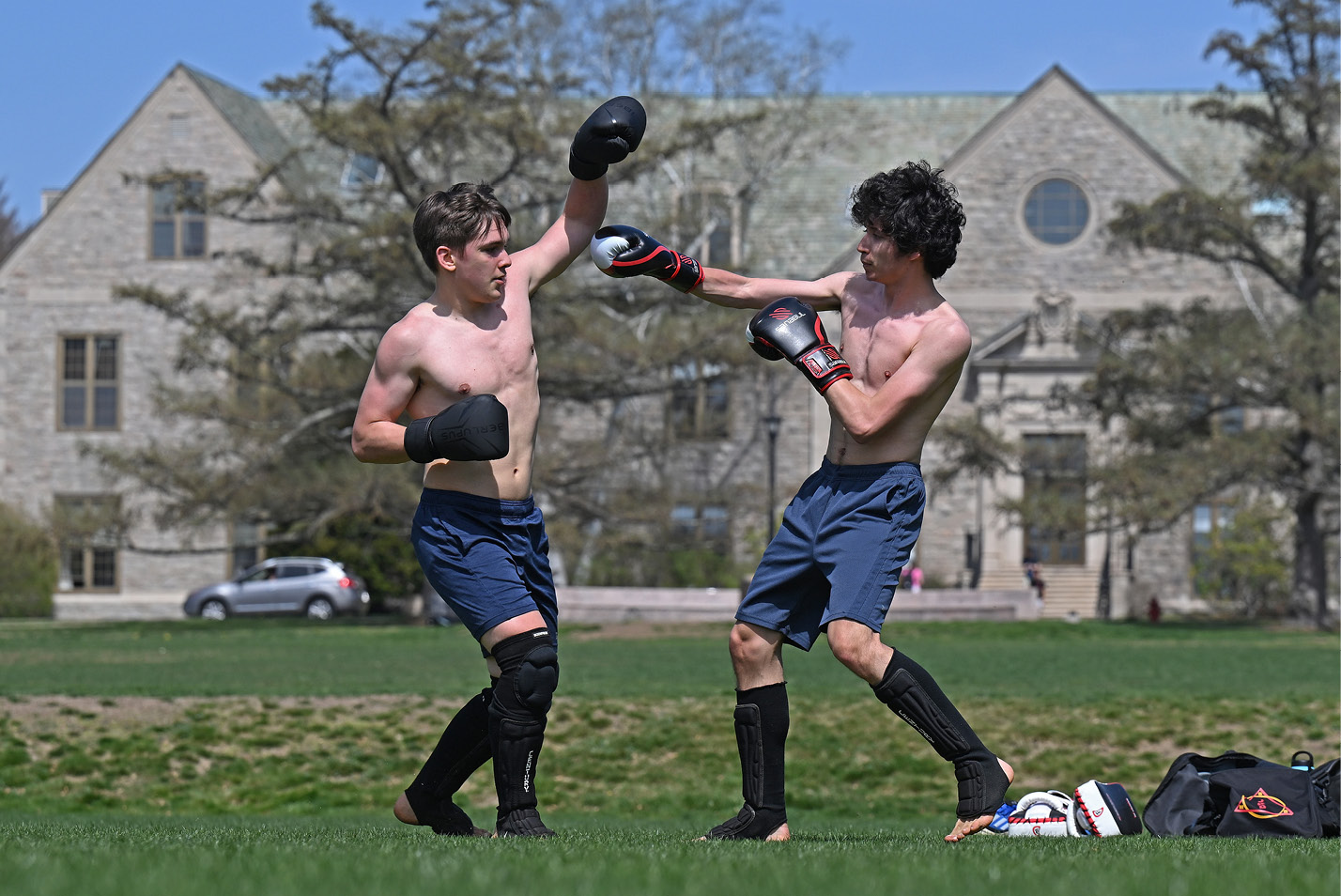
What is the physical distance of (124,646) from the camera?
2294cm

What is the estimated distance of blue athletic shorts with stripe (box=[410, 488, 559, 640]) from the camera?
555cm

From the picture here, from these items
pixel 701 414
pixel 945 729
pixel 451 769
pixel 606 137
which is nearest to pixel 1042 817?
pixel 945 729

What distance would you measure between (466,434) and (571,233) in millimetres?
1137

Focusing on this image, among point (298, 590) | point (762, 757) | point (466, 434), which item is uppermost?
point (466, 434)

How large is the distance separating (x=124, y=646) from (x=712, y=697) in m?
13.1

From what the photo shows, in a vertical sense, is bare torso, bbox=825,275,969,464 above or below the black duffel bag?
above

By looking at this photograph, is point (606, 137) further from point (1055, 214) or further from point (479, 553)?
point (1055, 214)

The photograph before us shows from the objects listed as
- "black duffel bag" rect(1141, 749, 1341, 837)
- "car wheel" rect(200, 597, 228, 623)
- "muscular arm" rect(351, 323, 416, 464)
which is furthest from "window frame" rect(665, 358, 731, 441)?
"muscular arm" rect(351, 323, 416, 464)

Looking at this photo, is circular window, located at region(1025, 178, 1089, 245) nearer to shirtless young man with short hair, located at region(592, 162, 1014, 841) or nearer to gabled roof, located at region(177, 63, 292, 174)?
gabled roof, located at region(177, 63, 292, 174)

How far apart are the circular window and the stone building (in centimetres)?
5

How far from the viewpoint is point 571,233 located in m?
6.16

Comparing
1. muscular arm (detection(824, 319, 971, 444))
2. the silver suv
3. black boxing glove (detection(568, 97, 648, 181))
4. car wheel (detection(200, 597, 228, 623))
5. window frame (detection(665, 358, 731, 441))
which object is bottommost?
car wheel (detection(200, 597, 228, 623))

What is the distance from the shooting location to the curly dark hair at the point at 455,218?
18.8 feet

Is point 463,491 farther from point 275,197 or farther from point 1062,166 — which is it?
point 1062,166
